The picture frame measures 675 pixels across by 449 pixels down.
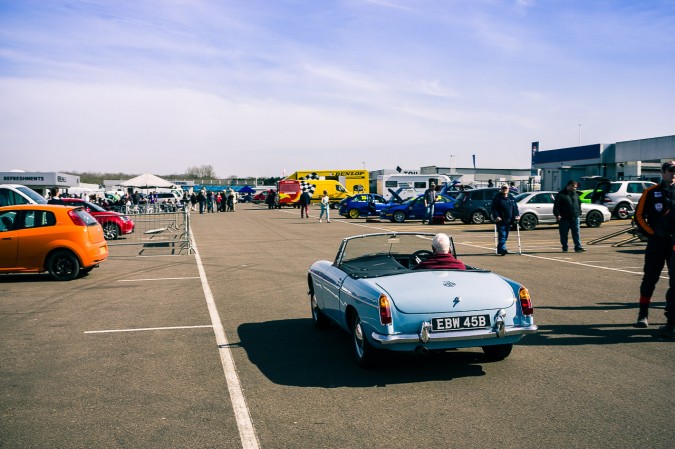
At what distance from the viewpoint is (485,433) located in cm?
426

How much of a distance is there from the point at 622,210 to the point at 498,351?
26.3m

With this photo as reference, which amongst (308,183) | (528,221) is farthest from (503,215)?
(308,183)

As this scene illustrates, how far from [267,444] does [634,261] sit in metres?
12.7

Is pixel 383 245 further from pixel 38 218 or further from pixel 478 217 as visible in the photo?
pixel 478 217

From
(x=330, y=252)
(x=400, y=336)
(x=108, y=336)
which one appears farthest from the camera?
(x=330, y=252)

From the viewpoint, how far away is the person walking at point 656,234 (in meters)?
7.39

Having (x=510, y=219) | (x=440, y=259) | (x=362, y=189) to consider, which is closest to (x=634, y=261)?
(x=510, y=219)

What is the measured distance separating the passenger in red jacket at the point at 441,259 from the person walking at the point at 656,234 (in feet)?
8.51

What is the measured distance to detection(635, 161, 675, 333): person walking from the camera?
739cm

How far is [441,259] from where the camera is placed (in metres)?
6.45

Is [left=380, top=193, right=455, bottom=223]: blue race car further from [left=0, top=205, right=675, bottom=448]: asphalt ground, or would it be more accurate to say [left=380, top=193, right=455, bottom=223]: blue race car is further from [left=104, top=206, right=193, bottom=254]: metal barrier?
[left=0, top=205, right=675, bottom=448]: asphalt ground

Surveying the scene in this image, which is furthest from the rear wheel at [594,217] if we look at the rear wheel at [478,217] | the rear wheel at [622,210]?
the rear wheel at [478,217]

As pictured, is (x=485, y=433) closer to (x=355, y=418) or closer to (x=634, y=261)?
(x=355, y=418)

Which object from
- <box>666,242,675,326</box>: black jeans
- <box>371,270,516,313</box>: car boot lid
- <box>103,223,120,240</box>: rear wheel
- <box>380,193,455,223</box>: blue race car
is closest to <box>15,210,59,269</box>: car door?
<box>371,270,516,313</box>: car boot lid
